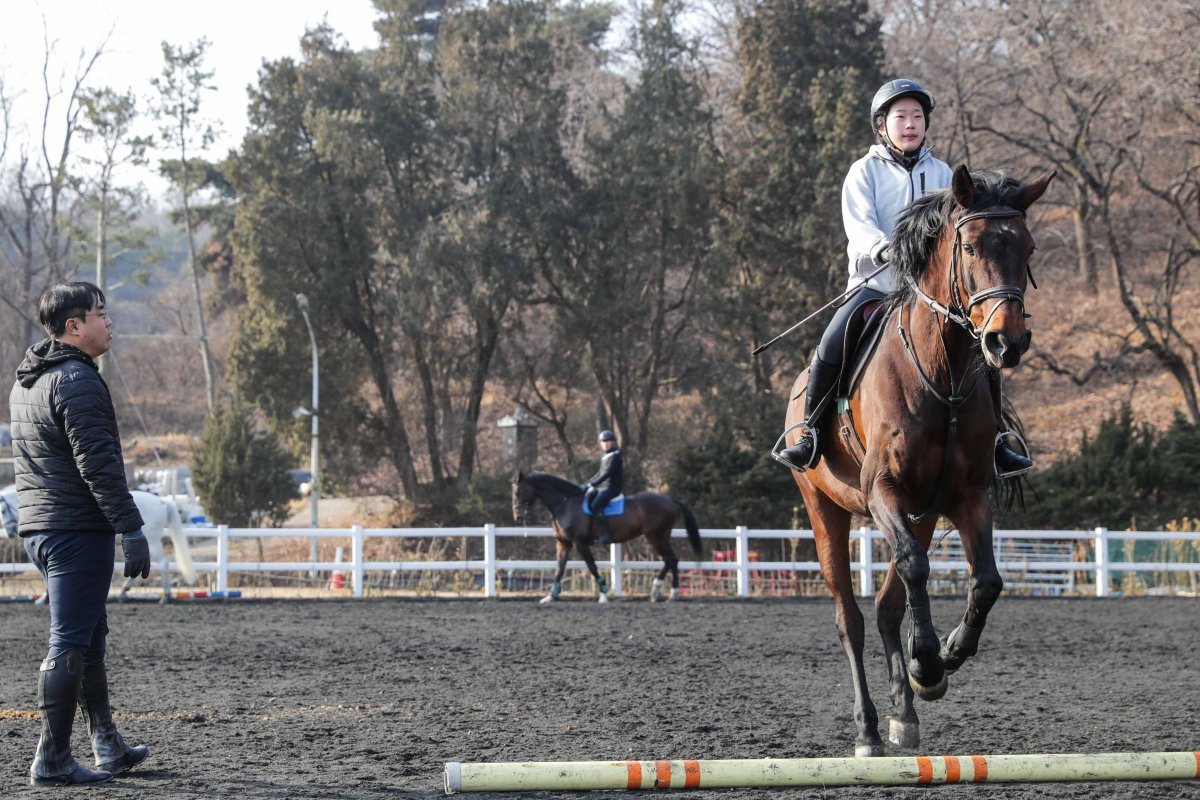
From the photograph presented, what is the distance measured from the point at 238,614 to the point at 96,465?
38.3 feet

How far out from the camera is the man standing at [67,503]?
5.52m

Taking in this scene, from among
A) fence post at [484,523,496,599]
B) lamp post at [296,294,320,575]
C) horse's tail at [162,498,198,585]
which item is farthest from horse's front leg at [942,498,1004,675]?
lamp post at [296,294,320,575]

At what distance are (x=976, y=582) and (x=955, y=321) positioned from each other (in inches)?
43.8

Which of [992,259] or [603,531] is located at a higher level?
[992,259]

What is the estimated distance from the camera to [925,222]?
5762 mm

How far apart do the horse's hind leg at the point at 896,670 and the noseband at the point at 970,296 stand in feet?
4.85

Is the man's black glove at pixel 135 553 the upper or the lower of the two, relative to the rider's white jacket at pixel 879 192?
lower

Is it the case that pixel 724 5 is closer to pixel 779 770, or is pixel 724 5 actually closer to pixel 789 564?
pixel 789 564

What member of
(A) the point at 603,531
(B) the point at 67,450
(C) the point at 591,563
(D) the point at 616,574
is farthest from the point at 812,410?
(D) the point at 616,574

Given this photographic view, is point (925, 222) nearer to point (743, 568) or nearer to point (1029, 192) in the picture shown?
point (1029, 192)

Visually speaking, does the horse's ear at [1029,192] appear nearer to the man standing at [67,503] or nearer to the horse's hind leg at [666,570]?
the man standing at [67,503]

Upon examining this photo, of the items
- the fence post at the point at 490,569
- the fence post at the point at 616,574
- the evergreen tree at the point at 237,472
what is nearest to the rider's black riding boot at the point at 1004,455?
the fence post at the point at 490,569

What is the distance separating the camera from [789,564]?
21.4 m

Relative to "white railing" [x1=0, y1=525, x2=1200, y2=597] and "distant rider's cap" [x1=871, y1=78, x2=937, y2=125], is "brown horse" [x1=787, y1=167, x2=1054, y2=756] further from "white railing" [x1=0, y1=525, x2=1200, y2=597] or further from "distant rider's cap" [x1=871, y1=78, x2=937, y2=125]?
"white railing" [x1=0, y1=525, x2=1200, y2=597]
